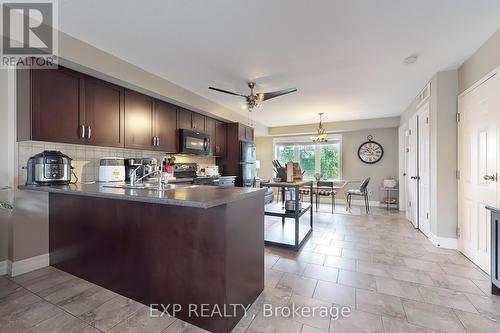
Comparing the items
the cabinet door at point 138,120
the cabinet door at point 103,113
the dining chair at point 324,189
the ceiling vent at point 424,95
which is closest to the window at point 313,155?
the dining chair at point 324,189

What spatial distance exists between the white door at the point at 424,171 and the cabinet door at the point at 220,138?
3740 mm

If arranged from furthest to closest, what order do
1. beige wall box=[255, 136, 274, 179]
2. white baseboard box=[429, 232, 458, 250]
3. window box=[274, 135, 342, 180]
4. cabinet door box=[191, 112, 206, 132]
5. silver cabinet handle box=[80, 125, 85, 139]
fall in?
beige wall box=[255, 136, 274, 179]
window box=[274, 135, 342, 180]
cabinet door box=[191, 112, 206, 132]
white baseboard box=[429, 232, 458, 250]
silver cabinet handle box=[80, 125, 85, 139]

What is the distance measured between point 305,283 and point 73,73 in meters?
3.32

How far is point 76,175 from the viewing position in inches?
110

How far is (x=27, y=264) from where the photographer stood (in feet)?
7.79

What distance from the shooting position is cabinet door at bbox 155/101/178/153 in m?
3.53

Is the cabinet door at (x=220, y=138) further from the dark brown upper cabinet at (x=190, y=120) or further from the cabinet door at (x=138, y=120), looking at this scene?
the cabinet door at (x=138, y=120)

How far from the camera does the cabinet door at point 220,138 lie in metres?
4.97

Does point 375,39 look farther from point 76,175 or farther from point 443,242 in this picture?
point 76,175

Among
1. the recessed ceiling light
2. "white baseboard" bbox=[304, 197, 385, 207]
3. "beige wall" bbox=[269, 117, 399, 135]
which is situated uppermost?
the recessed ceiling light

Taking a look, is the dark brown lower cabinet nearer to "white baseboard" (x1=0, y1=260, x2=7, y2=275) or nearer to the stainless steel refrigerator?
"white baseboard" (x1=0, y1=260, x2=7, y2=275)

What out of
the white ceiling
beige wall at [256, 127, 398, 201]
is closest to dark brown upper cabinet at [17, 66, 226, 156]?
the white ceiling

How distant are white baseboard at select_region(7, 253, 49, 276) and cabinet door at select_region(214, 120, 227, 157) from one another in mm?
3165

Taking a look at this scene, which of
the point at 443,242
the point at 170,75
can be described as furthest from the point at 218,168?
the point at 443,242
